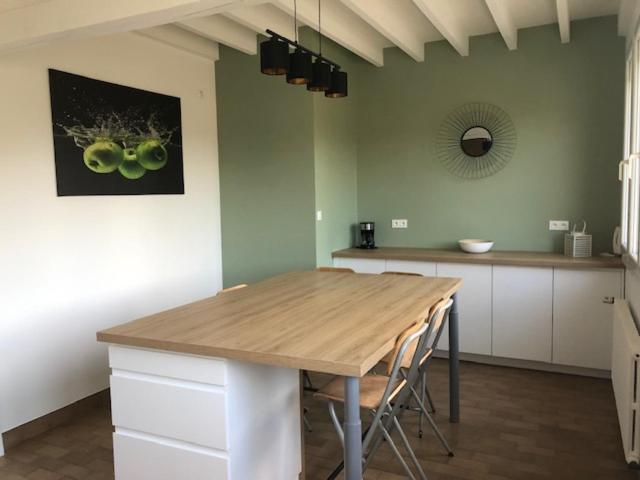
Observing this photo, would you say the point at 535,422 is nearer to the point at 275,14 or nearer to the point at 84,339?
the point at 84,339

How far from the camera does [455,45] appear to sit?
4.19 metres

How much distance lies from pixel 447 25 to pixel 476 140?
3.60 ft

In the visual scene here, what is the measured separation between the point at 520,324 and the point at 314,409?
1744mm

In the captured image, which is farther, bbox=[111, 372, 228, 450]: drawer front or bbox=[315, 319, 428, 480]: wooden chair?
bbox=[315, 319, 428, 480]: wooden chair

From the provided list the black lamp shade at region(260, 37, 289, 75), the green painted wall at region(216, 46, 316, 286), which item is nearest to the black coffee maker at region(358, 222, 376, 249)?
the green painted wall at region(216, 46, 316, 286)

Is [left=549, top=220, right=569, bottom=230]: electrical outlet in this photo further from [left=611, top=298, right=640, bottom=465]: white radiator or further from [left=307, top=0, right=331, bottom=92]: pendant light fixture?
[left=307, top=0, right=331, bottom=92]: pendant light fixture

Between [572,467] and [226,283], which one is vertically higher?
[226,283]

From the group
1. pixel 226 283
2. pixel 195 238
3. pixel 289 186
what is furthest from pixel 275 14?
pixel 226 283

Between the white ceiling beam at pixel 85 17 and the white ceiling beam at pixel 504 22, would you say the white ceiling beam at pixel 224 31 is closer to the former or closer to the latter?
the white ceiling beam at pixel 85 17

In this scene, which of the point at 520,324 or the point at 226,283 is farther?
the point at 226,283

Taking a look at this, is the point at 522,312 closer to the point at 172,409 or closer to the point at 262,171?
the point at 262,171

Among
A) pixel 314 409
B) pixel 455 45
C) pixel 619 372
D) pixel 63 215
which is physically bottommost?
pixel 314 409

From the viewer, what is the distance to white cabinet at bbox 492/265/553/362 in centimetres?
394

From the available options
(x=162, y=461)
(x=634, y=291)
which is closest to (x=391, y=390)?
(x=162, y=461)
